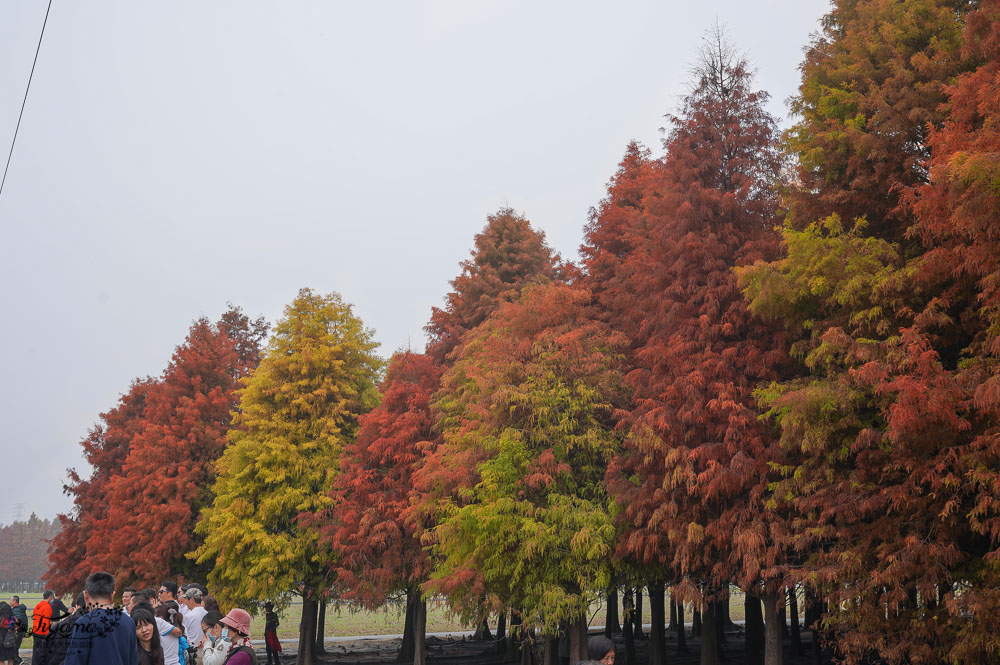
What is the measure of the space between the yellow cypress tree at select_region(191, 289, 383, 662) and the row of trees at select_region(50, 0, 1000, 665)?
0.43ft

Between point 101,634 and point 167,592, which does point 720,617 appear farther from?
point 101,634

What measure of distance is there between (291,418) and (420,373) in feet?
20.7

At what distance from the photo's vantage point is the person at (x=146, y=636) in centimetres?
773

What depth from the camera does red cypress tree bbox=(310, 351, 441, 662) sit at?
26.4 metres

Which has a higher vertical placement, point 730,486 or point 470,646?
point 730,486

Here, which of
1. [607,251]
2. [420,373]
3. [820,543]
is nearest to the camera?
[820,543]

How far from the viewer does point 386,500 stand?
2730 centimetres

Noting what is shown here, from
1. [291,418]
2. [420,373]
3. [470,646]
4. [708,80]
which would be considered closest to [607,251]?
[708,80]

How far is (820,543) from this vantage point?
15.9m


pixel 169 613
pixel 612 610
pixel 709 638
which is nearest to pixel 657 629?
pixel 709 638

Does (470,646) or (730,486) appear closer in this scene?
(730,486)

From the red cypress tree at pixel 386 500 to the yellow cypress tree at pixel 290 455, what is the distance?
5.06ft

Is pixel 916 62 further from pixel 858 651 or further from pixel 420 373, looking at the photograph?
pixel 420 373

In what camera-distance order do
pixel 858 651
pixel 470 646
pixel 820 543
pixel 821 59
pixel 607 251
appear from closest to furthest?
pixel 858 651 < pixel 820 543 < pixel 821 59 < pixel 607 251 < pixel 470 646
